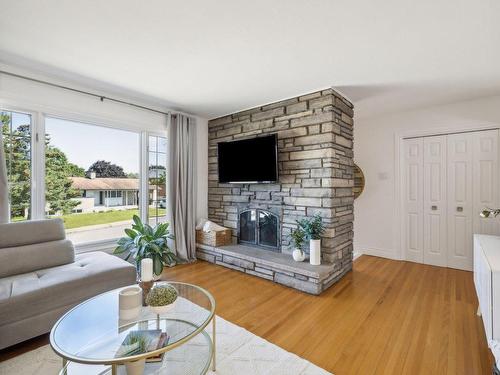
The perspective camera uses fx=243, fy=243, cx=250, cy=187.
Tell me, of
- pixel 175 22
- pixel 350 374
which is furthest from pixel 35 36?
pixel 350 374

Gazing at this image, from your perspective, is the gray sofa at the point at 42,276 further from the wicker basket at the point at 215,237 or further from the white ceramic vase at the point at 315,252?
the white ceramic vase at the point at 315,252

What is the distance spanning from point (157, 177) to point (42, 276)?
1891 mm

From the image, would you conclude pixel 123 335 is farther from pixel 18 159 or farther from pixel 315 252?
pixel 18 159

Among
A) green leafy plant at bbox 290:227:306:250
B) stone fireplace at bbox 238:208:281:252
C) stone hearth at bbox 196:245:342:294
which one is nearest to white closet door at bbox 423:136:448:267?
stone hearth at bbox 196:245:342:294

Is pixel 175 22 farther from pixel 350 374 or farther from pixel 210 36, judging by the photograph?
pixel 350 374

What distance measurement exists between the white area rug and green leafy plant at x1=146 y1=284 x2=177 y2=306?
1.13 feet

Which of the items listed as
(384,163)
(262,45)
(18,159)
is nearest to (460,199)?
(384,163)

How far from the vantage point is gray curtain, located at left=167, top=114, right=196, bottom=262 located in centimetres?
359

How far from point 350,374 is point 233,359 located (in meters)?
0.75

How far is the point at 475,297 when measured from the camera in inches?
99.0

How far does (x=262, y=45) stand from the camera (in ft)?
6.56

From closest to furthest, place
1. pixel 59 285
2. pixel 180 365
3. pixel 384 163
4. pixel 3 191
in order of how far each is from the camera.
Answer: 1. pixel 180 365
2. pixel 59 285
3. pixel 3 191
4. pixel 384 163

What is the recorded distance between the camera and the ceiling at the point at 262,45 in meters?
1.60

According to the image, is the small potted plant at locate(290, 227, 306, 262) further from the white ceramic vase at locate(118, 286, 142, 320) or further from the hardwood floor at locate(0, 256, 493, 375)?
the white ceramic vase at locate(118, 286, 142, 320)
